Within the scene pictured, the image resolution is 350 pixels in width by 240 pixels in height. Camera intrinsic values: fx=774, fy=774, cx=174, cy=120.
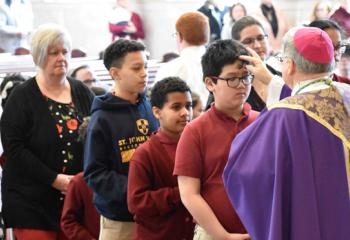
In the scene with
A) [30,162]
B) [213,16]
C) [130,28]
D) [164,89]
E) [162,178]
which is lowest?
[130,28]

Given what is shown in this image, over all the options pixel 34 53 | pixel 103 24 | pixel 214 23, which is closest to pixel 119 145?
pixel 34 53

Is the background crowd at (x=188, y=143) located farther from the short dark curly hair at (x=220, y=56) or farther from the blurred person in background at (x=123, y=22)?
the blurred person in background at (x=123, y=22)

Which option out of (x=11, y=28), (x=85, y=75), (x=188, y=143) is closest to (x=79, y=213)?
(x=188, y=143)

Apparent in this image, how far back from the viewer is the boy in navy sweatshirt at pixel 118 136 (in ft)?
11.1

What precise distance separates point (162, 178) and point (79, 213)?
760 millimetres

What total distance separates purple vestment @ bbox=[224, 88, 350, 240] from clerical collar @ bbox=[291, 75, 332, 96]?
0.02 m

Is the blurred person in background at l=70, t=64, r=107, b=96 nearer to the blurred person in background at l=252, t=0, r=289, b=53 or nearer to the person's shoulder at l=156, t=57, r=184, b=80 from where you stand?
the person's shoulder at l=156, t=57, r=184, b=80

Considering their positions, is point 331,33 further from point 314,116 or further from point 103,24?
point 103,24

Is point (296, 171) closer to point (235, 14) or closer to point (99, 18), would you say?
point (235, 14)

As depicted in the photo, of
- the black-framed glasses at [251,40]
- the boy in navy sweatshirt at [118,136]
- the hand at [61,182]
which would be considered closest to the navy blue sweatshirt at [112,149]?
the boy in navy sweatshirt at [118,136]

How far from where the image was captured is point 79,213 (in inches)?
150

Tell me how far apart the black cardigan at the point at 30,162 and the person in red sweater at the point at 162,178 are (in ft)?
2.77

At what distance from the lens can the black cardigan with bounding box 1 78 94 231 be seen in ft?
12.9

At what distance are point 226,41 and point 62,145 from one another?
1.29 meters
